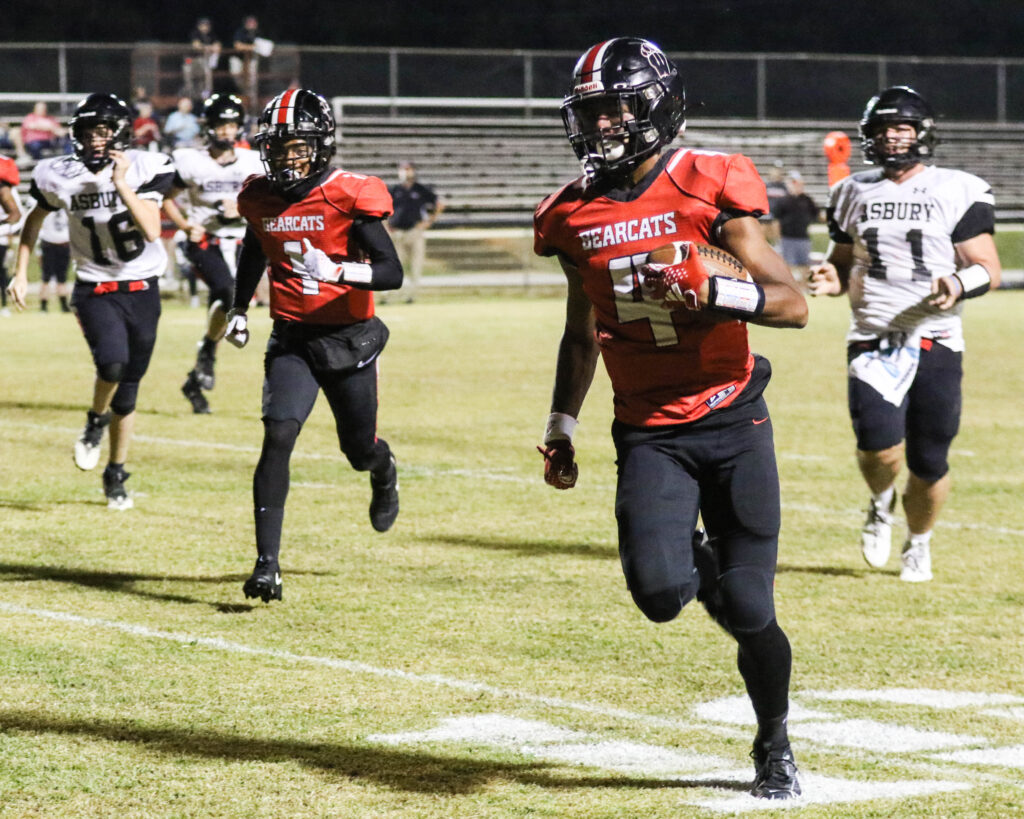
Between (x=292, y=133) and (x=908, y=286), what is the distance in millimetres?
2569

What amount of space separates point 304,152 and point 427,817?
3.13 m

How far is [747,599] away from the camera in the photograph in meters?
4.06

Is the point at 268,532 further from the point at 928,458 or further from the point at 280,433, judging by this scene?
the point at 928,458

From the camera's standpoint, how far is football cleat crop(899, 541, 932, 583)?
22.8ft

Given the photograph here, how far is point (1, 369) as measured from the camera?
593 inches

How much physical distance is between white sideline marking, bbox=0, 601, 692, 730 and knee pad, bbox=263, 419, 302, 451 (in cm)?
84

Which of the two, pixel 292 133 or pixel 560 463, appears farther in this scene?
pixel 292 133

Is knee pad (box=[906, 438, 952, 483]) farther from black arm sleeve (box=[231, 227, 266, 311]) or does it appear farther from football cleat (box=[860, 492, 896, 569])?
black arm sleeve (box=[231, 227, 266, 311])

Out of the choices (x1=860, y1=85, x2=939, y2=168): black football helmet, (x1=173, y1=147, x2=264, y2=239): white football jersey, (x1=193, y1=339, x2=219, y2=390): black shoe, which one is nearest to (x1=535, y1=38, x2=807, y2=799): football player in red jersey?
(x1=860, y1=85, x2=939, y2=168): black football helmet

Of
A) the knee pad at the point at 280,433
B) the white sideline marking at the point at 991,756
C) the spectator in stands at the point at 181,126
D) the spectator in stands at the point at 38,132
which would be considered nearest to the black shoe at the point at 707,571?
the white sideline marking at the point at 991,756

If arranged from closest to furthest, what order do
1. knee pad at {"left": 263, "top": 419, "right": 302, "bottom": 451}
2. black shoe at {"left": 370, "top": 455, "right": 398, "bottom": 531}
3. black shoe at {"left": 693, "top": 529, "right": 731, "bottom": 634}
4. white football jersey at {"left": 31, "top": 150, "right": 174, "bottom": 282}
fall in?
black shoe at {"left": 693, "top": 529, "right": 731, "bottom": 634} < knee pad at {"left": 263, "top": 419, "right": 302, "bottom": 451} < black shoe at {"left": 370, "top": 455, "right": 398, "bottom": 531} < white football jersey at {"left": 31, "top": 150, "right": 174, "bottom": 282}

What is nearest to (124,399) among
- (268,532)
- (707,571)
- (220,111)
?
(268,532)

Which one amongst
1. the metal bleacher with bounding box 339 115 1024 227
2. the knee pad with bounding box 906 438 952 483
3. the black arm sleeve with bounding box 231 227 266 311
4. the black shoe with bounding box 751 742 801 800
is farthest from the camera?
the metal bleacher with bounding box 339 115 1024 227

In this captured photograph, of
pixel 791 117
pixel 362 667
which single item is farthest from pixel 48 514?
pixel 791 117
